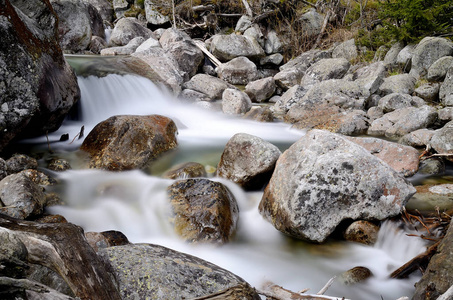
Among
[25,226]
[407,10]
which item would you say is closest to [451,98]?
[407,10]

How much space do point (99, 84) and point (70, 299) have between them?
821 cm

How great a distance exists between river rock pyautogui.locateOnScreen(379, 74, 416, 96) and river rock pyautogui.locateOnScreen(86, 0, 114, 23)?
16544 mm

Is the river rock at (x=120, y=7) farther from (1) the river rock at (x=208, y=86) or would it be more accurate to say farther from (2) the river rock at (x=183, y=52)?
(1) the river rock at (x=208, y=86)

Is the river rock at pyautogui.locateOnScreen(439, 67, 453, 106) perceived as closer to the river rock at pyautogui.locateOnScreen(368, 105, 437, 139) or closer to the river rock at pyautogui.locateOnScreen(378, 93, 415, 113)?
the river rock at pyautogui.locateOnScreen(378, 93, 415, 113)

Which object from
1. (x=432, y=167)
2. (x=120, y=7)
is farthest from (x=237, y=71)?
(x=120, y=7)

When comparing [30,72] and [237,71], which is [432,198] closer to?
[30,72]

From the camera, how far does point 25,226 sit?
192 cm

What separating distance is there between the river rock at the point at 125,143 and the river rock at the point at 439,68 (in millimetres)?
7273

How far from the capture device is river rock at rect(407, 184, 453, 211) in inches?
165

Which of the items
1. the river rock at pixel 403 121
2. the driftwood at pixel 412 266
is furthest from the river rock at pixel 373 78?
the driftwood at pixel 412 266

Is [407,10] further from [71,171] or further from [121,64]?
[71,171]

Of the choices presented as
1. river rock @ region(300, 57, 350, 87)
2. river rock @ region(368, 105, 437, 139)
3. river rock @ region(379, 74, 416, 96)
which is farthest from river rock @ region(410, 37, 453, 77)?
river rock @ region(368, 105, 437, 139)

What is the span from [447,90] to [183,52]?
8.62 meters

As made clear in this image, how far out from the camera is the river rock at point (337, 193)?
364cm
